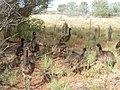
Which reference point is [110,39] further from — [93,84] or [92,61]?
[93,84]

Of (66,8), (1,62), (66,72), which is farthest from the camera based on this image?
(66,8)

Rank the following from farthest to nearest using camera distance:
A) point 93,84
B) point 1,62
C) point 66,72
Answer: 1. point 1,62
2. point 66,72
3. point 93,84

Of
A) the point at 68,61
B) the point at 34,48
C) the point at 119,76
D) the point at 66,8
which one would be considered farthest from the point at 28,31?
the point at 66,8

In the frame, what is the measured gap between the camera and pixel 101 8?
6175 cm

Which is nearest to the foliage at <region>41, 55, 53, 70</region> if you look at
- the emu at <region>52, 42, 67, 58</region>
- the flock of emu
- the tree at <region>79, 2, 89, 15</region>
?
the flock of emu

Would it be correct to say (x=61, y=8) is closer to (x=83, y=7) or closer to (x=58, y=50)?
(x=83, y=7)

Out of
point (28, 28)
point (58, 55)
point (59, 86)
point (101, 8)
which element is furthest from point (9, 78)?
point (101, 8)

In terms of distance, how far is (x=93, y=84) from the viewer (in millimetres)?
9930

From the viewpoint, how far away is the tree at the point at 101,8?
56.6 meters

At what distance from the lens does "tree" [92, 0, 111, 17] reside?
56.6m

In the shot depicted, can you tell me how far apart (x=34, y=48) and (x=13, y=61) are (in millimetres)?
976

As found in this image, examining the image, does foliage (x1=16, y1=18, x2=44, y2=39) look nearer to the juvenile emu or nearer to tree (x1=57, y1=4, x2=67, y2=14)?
the juvenile emu

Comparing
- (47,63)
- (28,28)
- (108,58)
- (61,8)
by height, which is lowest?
(61,8)

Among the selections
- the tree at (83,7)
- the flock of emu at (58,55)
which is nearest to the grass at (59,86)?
the flock of emu at (58,55)
